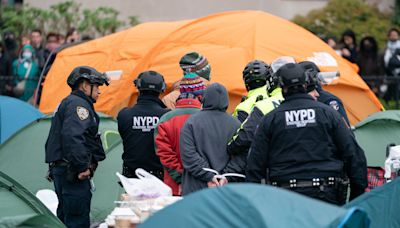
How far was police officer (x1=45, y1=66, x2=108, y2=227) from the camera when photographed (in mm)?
11117

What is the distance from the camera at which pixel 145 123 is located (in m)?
11.4

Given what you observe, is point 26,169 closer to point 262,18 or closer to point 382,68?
point 262,18

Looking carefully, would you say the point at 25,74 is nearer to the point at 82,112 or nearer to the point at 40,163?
the point at 40,163

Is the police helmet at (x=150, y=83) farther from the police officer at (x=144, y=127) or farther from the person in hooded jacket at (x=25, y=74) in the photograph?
the person in hooded jacket at (x=25, y=74)

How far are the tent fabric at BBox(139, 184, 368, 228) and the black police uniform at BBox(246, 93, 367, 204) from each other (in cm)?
219

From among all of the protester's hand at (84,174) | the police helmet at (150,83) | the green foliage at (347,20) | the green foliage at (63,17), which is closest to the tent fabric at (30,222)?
the protester's hand at (84,174)

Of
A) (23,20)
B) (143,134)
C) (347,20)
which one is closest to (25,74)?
(23,20)

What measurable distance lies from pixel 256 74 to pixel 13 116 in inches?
240

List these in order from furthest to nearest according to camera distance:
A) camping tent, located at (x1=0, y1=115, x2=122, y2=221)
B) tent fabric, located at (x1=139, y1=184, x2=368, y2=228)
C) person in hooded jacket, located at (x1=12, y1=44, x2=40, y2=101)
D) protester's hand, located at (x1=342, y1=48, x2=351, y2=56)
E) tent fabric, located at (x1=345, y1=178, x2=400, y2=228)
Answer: protester's hand, located at (x1=342, y1=48, x2=351, y2=56), person in hooded jacket, located at (x1=12, y1=44, x2=40, y2=101), camping tent, located at (x1=0, y1=115, x2=122, y2=221), tent fabric, located at (x1=345, y1=178, x2=400, y2=228), tent fabric, located at (x1=139, y1=184, x2=368, y2=228)

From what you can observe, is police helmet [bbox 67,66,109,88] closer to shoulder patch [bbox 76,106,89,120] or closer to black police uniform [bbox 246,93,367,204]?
shoulder patch [bbox 76,106,89,120]

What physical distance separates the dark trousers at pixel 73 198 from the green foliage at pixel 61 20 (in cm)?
1395

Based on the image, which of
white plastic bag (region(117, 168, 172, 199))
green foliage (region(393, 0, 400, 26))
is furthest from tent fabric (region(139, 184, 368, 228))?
green foliage (region(393, 0, 400, 26))

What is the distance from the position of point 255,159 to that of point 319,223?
2594 mm

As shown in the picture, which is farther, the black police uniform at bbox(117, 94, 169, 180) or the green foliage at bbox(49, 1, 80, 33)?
the green foliage at bbox(49, 1, 80, 33)
